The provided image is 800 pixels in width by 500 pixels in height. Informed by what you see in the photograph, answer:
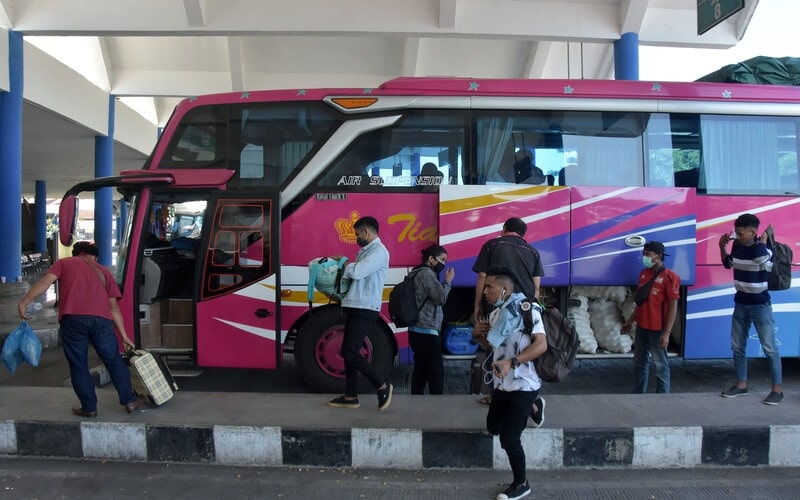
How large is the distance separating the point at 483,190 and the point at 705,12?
4978mm

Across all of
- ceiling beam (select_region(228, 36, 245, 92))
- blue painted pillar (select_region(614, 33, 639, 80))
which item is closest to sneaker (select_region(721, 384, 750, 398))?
blue painted pillar (select_region(614, 33, 639, 80))

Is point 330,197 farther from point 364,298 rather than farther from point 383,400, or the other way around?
point 383,400

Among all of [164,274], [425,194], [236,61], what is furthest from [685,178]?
[236,61]

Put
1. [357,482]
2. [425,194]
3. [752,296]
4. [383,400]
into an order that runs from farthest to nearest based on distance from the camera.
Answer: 1. [425,194]
2. [752,296]
3. [383,400]
4. [357,482]

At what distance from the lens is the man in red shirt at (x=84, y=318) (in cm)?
423

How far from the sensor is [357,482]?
3.75 meters

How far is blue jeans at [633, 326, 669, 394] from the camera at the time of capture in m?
5.06

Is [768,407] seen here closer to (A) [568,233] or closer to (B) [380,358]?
(A) [568,233]

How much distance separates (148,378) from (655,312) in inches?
178

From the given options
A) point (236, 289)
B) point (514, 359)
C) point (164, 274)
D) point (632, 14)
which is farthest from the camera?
point (632, 14)

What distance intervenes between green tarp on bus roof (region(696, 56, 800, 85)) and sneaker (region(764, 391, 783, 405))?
11.3ft

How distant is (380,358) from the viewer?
540 cm

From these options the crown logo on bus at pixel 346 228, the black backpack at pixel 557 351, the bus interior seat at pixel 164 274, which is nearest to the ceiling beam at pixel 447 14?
the crown logo on bus at pixel 346 228

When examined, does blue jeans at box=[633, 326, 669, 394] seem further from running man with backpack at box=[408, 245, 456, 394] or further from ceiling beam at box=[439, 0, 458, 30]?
ceiling beam at box=[439, 0, 458, 30]
